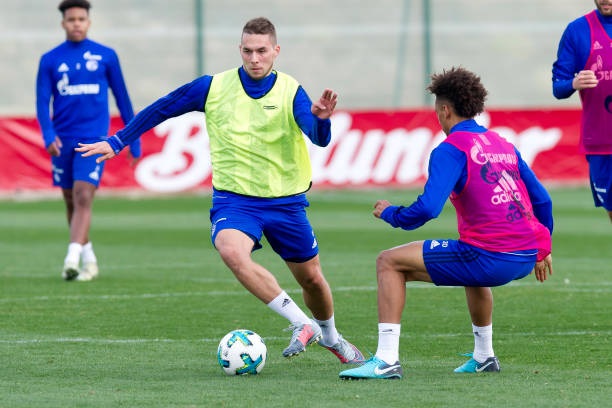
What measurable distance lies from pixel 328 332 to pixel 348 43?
2324 cm

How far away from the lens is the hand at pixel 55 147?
497 inches

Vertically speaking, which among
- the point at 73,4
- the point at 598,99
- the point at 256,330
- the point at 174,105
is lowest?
the point at 256,330

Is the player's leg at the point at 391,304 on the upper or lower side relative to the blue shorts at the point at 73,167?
lower

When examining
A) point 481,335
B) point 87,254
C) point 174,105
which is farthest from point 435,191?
Answer: point 87,254

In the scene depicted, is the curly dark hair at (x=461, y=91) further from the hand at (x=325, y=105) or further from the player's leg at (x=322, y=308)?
the player's leg at (x=322, y=308)

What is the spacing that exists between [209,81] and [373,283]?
4593 mm

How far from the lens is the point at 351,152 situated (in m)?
25.3

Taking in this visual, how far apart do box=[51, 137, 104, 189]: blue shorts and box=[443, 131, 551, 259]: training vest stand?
6034 mm

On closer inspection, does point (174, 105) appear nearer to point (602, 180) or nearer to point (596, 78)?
point (596, 78)

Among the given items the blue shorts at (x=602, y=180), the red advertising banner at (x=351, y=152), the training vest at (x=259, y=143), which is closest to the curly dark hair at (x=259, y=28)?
the training vest at (x=259, y=143)

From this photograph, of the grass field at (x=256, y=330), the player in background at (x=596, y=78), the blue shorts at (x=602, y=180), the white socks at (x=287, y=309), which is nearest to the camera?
the grass field at (x=256, y=330)

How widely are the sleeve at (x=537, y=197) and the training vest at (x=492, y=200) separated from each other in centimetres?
8

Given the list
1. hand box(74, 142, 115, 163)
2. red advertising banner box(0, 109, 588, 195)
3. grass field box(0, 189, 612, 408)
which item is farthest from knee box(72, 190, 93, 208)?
red advertising banner box(0, 109, 588, 195)

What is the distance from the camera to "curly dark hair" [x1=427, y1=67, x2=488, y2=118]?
291 inches
